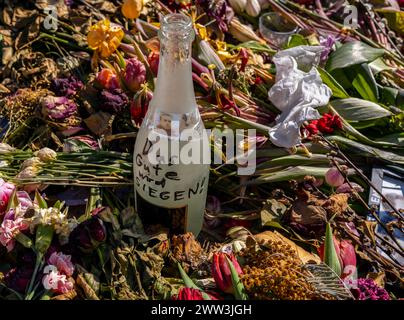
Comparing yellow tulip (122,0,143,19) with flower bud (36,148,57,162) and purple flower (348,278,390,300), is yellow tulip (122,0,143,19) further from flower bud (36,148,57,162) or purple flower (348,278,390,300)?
purple flower (348,278,390,300)

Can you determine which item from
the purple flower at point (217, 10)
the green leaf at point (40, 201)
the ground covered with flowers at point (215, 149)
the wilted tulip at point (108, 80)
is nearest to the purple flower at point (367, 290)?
the ground covered with flowers at point (215, 149)

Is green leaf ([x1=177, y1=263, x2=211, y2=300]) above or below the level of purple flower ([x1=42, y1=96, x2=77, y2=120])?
below

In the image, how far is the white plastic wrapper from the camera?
3.89ft

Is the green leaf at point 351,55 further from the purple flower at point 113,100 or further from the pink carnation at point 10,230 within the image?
the pink carnation at point 10,230

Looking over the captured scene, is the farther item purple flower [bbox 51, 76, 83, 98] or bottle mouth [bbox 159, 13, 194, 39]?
purple flower [bbox 51, 76, 83, 98]

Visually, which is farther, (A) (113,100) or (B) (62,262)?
(A) (113,100)

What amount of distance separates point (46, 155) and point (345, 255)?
59cm

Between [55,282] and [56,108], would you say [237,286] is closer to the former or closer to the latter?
[55,282]

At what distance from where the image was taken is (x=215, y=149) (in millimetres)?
1222

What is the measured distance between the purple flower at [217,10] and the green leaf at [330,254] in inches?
26.9

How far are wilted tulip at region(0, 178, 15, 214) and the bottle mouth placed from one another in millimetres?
425

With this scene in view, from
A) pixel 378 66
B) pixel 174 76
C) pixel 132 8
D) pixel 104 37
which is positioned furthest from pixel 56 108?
pixel 378 66

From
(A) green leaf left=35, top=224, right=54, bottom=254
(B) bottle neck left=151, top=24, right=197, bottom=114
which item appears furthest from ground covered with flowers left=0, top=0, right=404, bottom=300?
(B) bottle neck left=151, top=24, right=197, bottom=114
